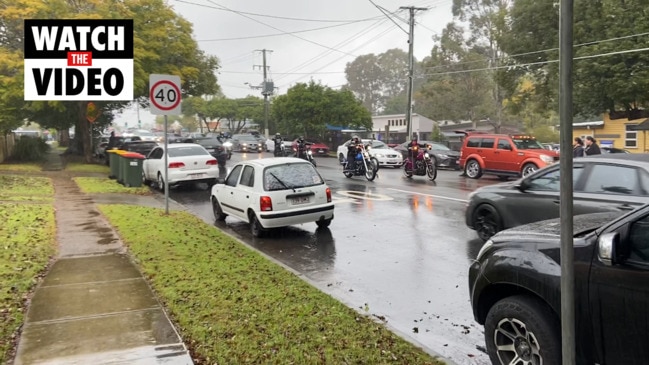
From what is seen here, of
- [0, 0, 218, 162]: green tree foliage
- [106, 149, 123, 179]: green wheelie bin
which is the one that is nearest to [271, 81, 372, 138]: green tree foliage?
[0, 0, 218, 162]: green tree foliage

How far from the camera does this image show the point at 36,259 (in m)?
7.52

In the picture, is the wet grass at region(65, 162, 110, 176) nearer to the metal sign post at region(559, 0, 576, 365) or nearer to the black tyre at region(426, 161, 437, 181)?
the black tyre at region(426, 161, 437, 181)

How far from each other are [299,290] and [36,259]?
4.07 metres

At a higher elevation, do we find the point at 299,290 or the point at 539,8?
the point at 539,8

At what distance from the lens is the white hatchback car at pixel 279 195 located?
956 centimetres

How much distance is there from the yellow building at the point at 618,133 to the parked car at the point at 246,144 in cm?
2504

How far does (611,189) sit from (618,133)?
32936 mm

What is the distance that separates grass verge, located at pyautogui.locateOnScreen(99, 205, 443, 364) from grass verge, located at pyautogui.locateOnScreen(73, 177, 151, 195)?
844 cm

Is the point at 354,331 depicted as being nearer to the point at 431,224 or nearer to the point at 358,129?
the point at 431,224

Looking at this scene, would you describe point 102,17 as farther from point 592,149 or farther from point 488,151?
point 592,149

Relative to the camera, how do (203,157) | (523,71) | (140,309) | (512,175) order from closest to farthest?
(140,309) → (203,157) → (512,175) → (523,71)

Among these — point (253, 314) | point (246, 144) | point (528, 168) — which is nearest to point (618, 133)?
point (528, 168)

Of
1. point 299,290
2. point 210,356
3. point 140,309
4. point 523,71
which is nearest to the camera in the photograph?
point 210,356

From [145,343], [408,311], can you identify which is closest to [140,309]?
[145,343]
